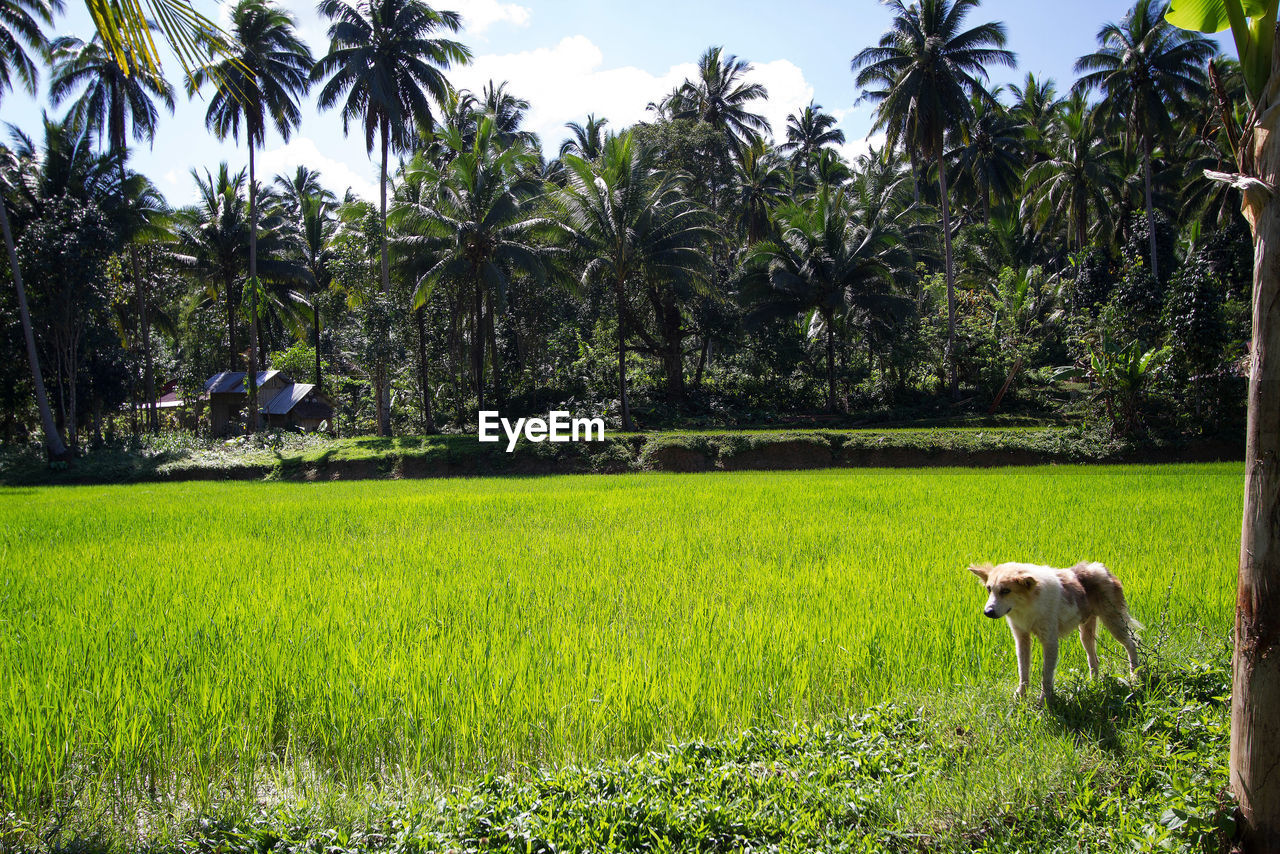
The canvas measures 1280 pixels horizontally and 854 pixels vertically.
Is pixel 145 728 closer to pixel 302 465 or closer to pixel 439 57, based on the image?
pixel 302 465

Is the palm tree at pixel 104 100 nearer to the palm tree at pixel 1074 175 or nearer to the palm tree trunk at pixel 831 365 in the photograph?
the palm tree trunk at pixel 831 365

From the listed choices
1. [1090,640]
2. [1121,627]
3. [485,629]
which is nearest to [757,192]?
[485,629]

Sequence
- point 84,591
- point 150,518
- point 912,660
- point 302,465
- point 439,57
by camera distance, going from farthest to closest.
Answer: point 439,57 < point 302,465 < point 150,518 < point 84,591 < point 912,660

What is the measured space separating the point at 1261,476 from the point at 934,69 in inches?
1071

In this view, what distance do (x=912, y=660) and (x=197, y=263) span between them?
31422mm

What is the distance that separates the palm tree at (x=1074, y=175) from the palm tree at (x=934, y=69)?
204 inches

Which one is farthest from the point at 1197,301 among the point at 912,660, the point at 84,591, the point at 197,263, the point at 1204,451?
the point at 197,263

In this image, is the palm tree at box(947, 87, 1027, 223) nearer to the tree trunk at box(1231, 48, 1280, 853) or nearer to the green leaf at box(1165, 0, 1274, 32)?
the green leaf at box(1165, 0, 1274, 32)

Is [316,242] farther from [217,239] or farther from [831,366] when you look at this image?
[831,366]

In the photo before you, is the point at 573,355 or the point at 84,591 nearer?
the point at 84,591

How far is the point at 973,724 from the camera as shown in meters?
2.94

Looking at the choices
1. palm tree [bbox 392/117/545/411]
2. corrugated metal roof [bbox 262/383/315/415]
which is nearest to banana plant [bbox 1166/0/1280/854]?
palm tree [bbox 392/117/545/411]

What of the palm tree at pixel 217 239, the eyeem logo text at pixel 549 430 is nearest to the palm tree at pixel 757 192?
the eyeem logo text at pixel 549 430

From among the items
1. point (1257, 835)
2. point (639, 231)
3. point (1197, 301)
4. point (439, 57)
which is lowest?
point (1257, 835)
